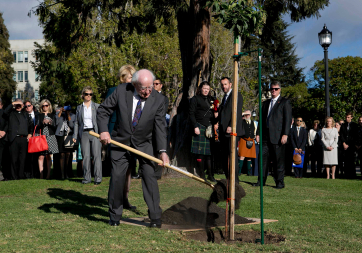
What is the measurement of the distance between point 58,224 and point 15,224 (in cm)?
59

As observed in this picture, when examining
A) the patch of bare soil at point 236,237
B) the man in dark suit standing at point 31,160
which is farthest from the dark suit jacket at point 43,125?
the patch of bare soil at point 236,237

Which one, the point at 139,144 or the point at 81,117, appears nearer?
the point at 139,144

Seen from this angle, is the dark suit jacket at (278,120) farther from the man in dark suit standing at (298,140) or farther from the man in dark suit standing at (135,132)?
the man in dark suit standing at (298,140)

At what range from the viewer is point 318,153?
1565cm

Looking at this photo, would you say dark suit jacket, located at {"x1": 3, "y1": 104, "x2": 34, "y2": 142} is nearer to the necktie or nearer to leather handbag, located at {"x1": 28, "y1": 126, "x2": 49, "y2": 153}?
leather handbag, located at {"x1": 28, "y1": 126, "x2": 49, "y2": 153}

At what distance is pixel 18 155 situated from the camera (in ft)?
39.6

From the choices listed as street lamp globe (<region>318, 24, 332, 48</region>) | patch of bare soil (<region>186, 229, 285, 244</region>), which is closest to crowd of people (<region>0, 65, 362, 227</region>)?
patch of bare soil (<region>186, 229, 285, 244</region>)

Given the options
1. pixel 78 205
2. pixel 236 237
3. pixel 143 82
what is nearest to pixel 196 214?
pixel 236 237

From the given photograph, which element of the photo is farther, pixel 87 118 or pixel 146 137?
pixel 87 118

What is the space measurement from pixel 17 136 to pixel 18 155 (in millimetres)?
518

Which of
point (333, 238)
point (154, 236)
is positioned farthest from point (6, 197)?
point (333, 238)

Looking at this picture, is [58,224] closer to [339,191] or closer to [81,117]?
[81,117]

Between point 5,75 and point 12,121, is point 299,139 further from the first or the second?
point 5,75

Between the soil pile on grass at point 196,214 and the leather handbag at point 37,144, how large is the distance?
6.75 m
